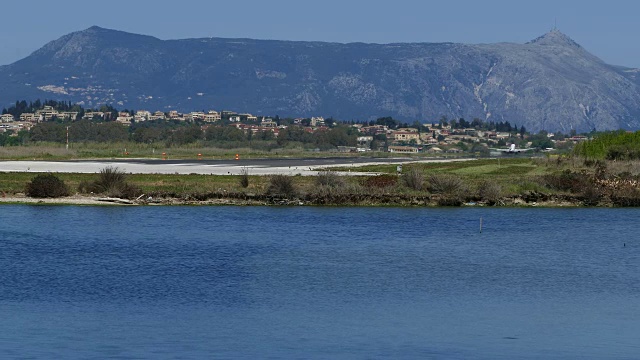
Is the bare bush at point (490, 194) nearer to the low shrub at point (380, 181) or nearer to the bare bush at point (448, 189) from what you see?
the bare bush at point (448, 189)

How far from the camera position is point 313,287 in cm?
3897

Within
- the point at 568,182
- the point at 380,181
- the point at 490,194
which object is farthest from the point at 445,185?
the point at 568,182

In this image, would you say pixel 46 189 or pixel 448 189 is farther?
pixel 448 189

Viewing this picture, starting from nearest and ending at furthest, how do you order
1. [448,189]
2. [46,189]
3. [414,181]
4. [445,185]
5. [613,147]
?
[46,189], [448,189], [445,185], [414,181], [613,147]

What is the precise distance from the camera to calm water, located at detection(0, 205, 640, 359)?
98.9ft

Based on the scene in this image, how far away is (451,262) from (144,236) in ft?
47.8

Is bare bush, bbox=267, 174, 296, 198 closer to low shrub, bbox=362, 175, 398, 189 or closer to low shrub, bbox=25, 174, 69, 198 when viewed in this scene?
low shrub, bbox=362, 175, 398, 189

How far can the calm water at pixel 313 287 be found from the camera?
3014cm

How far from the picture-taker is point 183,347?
29.2 metres

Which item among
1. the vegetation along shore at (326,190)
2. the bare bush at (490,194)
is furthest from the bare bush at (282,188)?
the bare bush at (490,194)

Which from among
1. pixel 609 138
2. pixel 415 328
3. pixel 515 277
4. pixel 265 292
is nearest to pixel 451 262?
pixel 515 277

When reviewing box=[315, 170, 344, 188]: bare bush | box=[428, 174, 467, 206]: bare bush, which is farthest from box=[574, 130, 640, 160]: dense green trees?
box=[315, 170, 344, 188]: bare bush

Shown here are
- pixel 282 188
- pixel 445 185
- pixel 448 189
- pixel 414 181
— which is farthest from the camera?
pixel 414 181

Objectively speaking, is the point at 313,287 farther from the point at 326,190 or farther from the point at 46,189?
the point at 46,189
